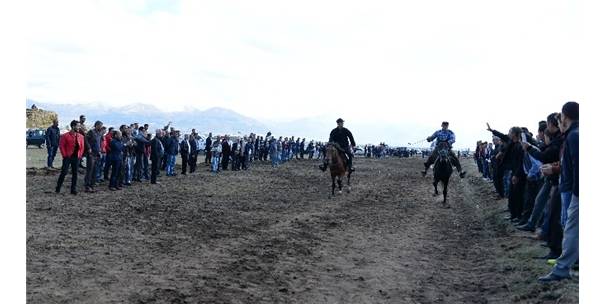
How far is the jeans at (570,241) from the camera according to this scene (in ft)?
23.9

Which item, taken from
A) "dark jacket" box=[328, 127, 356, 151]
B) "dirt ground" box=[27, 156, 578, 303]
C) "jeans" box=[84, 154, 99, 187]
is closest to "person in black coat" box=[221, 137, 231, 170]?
"dark jacket" box=[328, 127, 356, 151]

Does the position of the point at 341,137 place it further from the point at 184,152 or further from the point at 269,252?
the point at 269,252

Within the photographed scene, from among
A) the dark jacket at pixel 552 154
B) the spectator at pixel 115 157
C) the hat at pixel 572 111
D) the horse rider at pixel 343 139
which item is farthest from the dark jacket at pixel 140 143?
the hat at pixel 572 111

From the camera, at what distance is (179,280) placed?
25.3ft

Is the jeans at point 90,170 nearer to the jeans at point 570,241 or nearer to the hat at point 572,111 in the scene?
the jeans at point 570,241

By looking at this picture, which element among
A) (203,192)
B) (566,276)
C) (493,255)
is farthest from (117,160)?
(566,276)

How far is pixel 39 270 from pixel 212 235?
13.1 feet

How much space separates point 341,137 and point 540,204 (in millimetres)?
10979

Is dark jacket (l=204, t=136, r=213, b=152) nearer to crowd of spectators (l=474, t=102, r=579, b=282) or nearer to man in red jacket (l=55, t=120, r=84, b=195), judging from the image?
man in red jacket (l=55, t=120, r=84, b=195)

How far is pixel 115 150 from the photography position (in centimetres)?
1909

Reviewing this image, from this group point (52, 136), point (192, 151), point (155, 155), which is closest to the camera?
point (155, 155)

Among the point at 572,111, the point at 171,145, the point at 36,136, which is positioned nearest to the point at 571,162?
the point at 572,111

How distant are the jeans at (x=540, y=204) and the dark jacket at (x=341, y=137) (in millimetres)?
10249

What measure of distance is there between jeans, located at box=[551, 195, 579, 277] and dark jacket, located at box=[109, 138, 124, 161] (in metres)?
15.3
